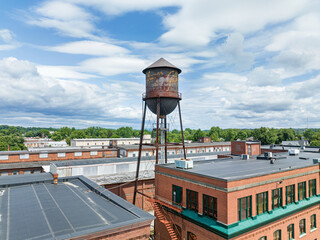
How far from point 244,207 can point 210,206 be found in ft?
9.57

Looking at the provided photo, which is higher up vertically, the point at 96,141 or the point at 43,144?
the point at 96,141

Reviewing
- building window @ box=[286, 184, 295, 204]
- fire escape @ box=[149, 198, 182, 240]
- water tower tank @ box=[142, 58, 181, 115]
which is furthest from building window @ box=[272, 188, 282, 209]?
water tower tank @ box=[142, 58, 181, 115]

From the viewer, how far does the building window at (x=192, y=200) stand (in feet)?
66.6

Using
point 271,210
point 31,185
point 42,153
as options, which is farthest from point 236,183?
point 42,153

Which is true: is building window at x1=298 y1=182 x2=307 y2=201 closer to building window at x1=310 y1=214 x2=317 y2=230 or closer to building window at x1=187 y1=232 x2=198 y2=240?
building window at x1=310 y1=214 x2=317 y2=230

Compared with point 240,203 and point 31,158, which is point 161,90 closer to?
point 240,203

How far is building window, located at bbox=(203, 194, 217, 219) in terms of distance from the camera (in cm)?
1838

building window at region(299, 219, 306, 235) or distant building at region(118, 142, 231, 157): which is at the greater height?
distant building at region(118, 142, 231, 157)

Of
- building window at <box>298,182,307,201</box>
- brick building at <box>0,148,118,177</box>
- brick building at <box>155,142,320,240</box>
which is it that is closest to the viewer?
brick building at <box>155,142,320,240</box>

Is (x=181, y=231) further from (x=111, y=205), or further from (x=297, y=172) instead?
(x=297, y=172)

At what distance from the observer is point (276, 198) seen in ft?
69.9

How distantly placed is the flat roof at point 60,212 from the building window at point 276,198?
545 inches

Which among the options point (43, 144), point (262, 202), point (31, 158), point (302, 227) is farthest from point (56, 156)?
point (43, 144)

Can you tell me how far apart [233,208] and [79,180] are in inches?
716
